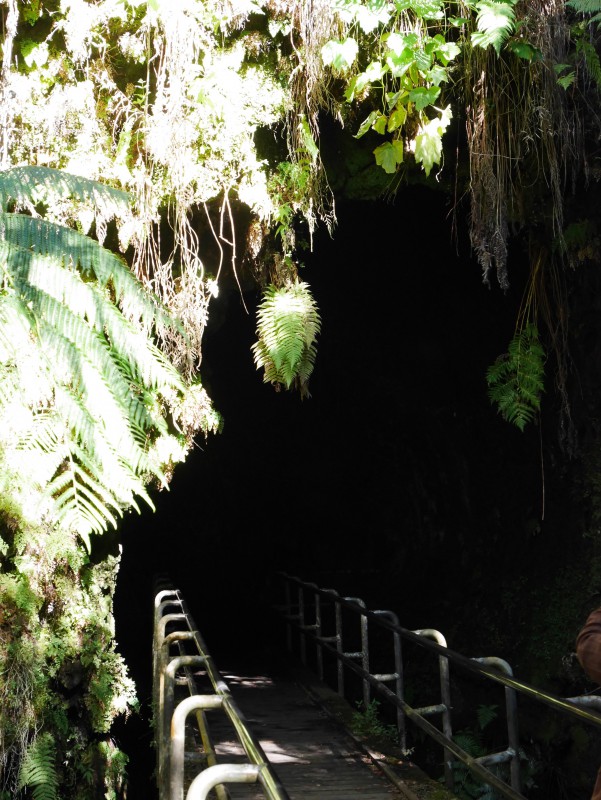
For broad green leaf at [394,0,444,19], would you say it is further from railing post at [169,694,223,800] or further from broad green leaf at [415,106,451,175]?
railing post at [169,694,223,800]

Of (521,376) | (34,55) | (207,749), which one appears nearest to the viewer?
(207,749)

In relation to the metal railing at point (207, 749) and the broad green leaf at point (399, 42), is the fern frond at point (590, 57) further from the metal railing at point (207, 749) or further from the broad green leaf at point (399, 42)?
the metal railing at point (207, 749)

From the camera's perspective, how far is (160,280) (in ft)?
18.6

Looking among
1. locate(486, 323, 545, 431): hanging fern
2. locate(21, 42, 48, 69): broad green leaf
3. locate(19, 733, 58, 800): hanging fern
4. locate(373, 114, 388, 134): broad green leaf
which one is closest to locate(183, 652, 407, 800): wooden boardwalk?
locate(19, 733, 58, 800): hanging fern

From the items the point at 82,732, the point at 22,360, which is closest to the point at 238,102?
the point at 22,360

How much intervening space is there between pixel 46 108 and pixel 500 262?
3261mm

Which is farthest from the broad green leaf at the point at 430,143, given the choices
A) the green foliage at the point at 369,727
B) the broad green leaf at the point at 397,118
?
the green foliage at the point at 369,727

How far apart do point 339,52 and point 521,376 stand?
2837 mm

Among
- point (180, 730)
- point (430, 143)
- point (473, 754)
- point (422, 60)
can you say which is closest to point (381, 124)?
point (430, 143)

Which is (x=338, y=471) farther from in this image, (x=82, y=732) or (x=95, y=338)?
(x=95, y=338)

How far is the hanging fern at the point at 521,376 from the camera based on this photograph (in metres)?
6.31

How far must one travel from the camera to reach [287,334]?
5.65 meters

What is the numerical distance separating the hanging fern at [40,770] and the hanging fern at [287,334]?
9.68 feet

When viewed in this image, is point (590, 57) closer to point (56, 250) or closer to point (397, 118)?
point (397, 118)
